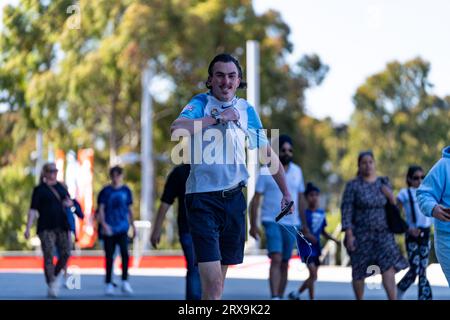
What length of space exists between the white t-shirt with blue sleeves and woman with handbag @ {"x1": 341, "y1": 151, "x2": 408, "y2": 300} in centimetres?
527

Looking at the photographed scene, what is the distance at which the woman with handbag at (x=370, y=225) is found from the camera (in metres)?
13.7

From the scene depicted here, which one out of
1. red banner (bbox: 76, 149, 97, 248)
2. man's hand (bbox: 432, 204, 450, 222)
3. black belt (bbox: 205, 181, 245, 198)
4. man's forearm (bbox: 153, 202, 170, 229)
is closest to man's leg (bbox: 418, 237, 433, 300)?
man's forearm (bbox: 153, 202, 170, 229)

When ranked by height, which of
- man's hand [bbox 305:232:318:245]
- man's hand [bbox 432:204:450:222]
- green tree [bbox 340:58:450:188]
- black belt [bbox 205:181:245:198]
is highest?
green tree [bbox 340:58:450:188]

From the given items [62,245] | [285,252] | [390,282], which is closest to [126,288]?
[62,245]

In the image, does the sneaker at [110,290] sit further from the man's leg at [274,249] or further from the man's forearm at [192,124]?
the man's forearm at [192,124]

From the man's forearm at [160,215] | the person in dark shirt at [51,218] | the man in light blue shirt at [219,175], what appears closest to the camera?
the man in light blue shirt at [219,175]

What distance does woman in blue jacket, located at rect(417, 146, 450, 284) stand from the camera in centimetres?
830

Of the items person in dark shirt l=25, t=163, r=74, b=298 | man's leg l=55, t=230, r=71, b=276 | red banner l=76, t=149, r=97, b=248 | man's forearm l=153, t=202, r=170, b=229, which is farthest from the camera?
red banner l=76, t=149, r=97, b=248

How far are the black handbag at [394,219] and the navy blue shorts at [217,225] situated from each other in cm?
532

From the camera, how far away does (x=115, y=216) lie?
1784 centimetres

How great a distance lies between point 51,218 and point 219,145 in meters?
8.73

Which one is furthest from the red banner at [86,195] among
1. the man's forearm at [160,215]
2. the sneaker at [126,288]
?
the man's forearm at [160,215]

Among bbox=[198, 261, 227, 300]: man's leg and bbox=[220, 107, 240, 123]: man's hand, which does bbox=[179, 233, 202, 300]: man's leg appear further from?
bbox=[220, 107, 240, 123]: man's hand
